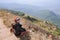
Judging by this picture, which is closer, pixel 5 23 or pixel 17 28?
pixel 17 28

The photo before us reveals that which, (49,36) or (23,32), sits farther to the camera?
(49,36)

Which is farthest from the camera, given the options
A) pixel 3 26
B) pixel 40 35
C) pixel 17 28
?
pixel 3 26

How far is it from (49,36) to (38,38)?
1476mm

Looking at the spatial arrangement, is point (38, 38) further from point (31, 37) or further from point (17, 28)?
point (17, 28)

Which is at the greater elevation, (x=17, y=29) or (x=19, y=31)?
(x=17, y=29)

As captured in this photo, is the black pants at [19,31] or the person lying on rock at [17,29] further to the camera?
the black pants at [19,31]

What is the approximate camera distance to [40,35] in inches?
805

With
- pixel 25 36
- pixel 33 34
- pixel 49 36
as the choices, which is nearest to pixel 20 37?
pixel 25 36

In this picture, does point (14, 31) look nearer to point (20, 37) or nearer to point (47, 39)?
point (20, 37)

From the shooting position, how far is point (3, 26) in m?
22.4

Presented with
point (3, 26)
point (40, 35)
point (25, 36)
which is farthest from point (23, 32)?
point (3, 26)

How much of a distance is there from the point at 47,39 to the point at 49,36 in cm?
81

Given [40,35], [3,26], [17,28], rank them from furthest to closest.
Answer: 1. [3,26]
2. [40,35]
3. [17,28]

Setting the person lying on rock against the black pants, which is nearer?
the person lying on rock
